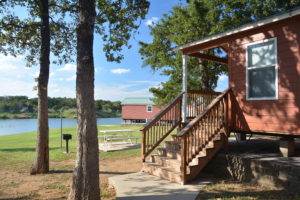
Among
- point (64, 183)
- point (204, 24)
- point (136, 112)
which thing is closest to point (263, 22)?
point (64, 183)

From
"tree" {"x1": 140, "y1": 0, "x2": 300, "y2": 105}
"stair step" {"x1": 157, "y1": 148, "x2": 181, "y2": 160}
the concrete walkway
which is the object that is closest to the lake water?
"tree" {"x1": 140, "y1": 0, "x2": 300, "y2": 105}

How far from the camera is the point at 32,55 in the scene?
10.9 meters

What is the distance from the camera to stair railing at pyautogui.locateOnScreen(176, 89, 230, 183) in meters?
5.84

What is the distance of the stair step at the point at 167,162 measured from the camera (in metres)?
6.47

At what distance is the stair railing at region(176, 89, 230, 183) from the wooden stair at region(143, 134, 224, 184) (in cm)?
20

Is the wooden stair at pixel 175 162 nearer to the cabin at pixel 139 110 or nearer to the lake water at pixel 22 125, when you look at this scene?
the lake water at pixel 22 125

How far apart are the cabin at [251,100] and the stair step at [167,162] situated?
0.02 m

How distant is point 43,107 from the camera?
8367mm

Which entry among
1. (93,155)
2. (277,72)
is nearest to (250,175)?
(277,72)

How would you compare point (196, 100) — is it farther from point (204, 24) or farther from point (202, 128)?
point (204, 24)

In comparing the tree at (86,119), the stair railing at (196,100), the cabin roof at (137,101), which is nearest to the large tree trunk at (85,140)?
the tree at (86,119)

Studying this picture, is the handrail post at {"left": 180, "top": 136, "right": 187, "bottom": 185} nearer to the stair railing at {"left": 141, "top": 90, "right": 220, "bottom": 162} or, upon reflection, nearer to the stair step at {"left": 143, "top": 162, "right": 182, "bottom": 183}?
the stair step at {"left": 143, "top": 162, "right": 182, "bottom": 183}

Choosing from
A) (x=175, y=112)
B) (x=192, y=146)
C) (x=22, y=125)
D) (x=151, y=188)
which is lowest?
(x=22, y=125)

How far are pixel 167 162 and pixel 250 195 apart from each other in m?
2.41
